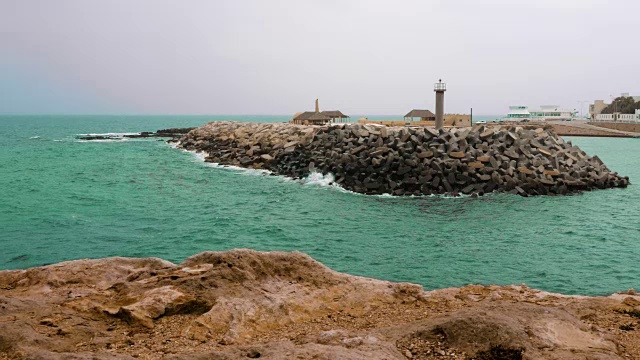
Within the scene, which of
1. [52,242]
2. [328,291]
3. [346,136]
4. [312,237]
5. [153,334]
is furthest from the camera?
[346,136]

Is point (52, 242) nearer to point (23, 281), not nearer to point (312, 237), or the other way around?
point (312, 237)

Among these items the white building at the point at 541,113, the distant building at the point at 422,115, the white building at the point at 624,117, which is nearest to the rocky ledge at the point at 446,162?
the distant building at the point at 422,115

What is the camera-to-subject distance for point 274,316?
261 inches

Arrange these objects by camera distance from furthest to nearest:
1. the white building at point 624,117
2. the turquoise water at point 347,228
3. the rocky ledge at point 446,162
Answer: the white building at point 624,117
the rocky ledge at point 446,162
the turquoise water at point 347,228

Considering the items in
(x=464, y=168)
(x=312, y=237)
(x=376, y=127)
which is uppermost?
(x=376, y=127)

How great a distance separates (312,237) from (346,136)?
59.9 ft

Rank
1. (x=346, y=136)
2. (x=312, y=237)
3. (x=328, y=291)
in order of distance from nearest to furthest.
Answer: (x=328, y=291) → (x=312, y=237) → (x=346, y=136)

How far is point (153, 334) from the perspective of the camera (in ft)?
19.6

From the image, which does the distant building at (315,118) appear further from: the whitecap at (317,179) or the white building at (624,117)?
the white building at (624,117)

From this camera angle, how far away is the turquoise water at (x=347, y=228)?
51.7 ft

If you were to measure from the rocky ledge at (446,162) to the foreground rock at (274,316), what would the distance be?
21.1m

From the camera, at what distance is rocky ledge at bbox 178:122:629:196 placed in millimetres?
29203

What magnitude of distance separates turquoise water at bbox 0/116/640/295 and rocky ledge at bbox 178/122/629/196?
167 cm

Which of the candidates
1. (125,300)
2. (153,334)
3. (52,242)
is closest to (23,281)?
(125,300)
